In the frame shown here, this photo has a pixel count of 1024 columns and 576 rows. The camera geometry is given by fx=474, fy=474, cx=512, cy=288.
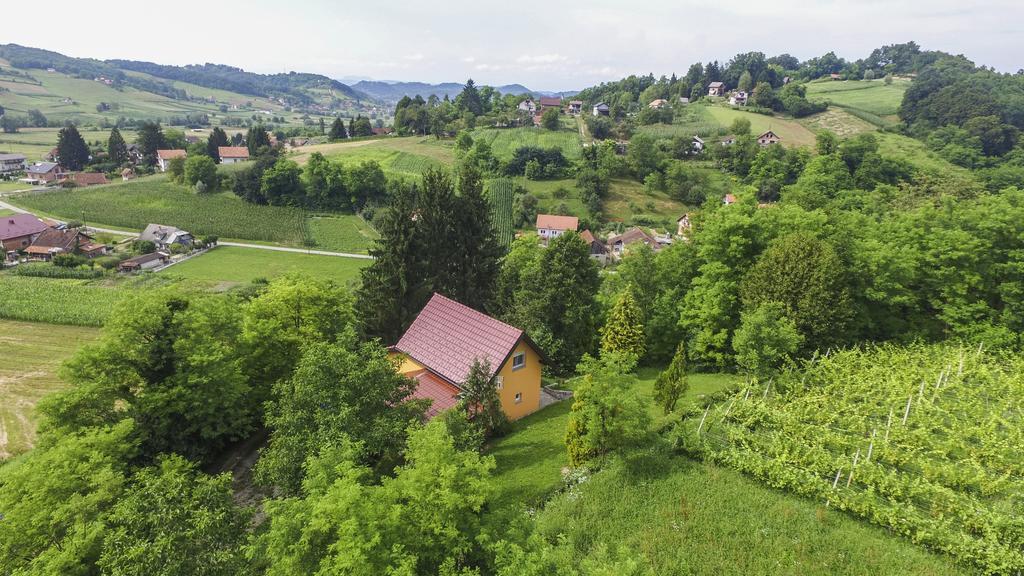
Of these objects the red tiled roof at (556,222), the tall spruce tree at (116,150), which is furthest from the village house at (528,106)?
the tall spruce tree at (116,150)

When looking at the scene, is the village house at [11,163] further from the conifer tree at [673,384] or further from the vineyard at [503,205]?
the conifer tree at [673,384]

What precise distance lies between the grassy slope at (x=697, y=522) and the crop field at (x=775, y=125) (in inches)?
4171

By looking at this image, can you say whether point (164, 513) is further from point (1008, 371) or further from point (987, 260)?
point (987, 260)

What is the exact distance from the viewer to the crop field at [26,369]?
27438 mm

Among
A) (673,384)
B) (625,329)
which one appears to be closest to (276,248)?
(625,329)

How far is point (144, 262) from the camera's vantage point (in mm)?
61125

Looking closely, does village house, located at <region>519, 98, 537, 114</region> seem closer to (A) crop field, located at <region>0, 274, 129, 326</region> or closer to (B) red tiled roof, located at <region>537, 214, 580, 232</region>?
(B) red tiled roof, located at <region>537, 214, 580, 232</region>

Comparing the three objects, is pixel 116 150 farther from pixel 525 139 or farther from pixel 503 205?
pixel 525 139

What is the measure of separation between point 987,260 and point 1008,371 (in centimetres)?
697

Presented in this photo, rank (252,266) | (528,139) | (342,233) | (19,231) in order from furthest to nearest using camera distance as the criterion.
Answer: (528,139)
(342,233)
(19,231)
(252,266)

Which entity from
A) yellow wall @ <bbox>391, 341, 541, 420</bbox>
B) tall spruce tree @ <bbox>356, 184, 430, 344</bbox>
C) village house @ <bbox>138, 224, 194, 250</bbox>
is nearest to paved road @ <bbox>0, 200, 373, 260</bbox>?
village house @ <bbox>138, 224, 194, 250</bbox>

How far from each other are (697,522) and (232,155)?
119640 millimetres

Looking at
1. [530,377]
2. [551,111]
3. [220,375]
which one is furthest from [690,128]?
[220,375]

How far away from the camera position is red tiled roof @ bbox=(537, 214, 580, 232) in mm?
79312
